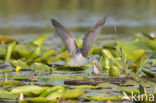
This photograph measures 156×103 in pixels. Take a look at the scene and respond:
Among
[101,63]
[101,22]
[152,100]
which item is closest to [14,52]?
[101,63]

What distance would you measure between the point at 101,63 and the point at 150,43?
161cm

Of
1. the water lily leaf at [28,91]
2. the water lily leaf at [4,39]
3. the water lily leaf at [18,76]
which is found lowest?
the water lily leaf at [28,91]

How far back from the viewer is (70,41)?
4.77m

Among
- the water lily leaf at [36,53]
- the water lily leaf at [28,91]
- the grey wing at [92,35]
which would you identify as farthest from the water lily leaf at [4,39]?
the water lily leaf at [28,91]

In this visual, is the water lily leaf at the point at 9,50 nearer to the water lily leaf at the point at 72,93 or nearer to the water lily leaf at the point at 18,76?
the water lily leaf at the point at 18,76

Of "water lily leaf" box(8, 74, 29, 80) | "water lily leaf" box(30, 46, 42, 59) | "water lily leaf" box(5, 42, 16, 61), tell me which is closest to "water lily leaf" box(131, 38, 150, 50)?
"water lily leaf" box(30, 46, 42, 59)

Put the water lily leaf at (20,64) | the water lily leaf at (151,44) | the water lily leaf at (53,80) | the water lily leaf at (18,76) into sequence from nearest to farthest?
the water lily leaf at (53,80)
the water lily leaf at (18,76)
the water lily leaf at (20,64)
the water lily leaf at (151,44)

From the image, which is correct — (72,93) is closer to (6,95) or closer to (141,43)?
(6,95)

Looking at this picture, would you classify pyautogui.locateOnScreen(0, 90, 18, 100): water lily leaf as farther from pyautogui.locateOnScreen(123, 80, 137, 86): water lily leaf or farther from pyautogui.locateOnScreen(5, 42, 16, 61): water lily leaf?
pyautogui.locateOnScreen(5, 42, 16, 61): water lily leaf

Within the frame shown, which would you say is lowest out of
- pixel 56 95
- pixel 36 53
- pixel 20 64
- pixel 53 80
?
pixel 56 95

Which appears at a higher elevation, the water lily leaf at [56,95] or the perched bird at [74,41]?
the perched bird at [74,41]

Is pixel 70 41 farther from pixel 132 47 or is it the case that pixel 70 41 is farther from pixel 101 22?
pixel 132 47

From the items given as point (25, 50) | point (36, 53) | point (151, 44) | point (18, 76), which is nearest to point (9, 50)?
point (25, 50)

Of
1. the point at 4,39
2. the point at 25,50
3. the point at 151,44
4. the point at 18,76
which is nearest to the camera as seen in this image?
the point at 18,76
